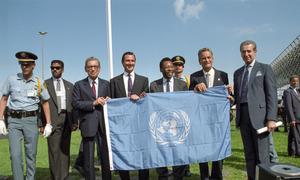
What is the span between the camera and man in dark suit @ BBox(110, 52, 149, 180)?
5.53 metres

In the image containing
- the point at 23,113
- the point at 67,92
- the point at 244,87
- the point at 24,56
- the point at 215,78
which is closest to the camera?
the point at 244,87

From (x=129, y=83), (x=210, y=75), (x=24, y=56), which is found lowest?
(x=129, y=83)

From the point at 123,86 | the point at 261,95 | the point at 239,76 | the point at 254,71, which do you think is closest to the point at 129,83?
the point at 123,86

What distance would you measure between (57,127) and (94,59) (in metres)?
1.57

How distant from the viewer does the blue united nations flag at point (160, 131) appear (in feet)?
17.4

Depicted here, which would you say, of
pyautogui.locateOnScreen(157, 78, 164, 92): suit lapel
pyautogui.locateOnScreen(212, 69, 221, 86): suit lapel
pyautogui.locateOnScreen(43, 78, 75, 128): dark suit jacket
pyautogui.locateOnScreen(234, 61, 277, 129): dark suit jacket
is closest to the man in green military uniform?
pyautogui.locateOnScreen(43, 78, 75, 128): dark suit jacket

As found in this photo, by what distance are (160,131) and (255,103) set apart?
1540 mm

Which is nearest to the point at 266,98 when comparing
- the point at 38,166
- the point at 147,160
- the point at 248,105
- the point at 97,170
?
the point at 248,105

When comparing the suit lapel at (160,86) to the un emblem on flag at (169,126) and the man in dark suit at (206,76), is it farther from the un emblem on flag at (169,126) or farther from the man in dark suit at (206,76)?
the man in dark suit at (206,76)

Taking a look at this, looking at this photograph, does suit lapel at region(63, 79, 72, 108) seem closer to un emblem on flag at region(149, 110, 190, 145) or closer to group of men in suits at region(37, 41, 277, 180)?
group of men in suits at region(37, 41, 277, 180)

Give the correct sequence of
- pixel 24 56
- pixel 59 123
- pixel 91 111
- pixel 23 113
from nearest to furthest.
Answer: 1. pixel 91 111
2. pixel 23 113
3. pixel 24 56
4. pixel 59 123

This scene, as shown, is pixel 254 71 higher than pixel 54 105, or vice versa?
pixel 254 71

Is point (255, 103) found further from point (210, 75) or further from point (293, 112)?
point (293, 112)

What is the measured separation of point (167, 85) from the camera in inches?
222
